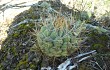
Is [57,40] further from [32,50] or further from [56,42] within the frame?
[32,50]

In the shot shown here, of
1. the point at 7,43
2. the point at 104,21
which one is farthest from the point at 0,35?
the point at 104,21

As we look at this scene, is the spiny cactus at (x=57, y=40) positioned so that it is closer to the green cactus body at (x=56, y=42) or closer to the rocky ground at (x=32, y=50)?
the green cactus body at (x=56, y=42)

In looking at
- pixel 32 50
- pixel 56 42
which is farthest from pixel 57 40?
pixel 32 50

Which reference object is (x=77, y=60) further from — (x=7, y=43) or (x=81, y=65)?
(x=7, y=43)

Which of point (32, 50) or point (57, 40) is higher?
point (57, 40)

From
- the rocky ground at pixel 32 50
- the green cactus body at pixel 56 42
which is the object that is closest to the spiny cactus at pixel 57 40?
the green cactus body at pixel 56 42

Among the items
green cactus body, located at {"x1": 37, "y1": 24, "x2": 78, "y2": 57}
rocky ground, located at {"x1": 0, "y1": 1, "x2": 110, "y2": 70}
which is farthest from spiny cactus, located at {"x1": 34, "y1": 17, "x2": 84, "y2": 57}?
rocky ground, located at {"x1": 0, "y1": 1, "x2": 110, "y2": 70}

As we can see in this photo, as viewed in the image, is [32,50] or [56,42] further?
[32,50]

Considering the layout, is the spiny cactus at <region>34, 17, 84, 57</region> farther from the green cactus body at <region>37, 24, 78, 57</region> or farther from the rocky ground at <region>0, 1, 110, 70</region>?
the rocky ground at <region>0, 1, 110, 70</region>
